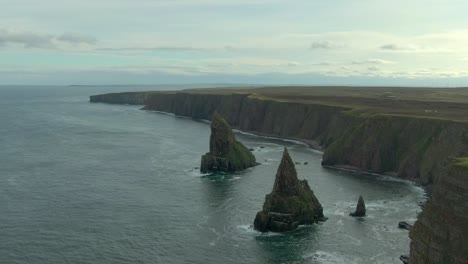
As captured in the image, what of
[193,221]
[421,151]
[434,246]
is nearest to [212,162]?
[193,221]

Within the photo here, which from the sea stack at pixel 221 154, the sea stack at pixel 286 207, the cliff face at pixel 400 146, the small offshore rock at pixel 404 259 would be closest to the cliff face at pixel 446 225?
the small offshore rock at pixel 404 259

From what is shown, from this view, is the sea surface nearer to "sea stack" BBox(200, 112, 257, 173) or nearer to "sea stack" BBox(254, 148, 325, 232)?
"sea stack" BBox(254, 148, 325, 232)

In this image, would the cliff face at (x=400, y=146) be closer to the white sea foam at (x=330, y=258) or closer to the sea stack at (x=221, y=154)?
the sea stack at (x=221, y=154)

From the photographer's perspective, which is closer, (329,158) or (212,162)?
(212,162)

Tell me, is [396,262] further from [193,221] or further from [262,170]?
[262,170]

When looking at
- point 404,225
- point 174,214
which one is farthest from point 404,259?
point 174,214

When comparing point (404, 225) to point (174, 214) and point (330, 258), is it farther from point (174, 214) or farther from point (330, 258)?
point (174, 214)
